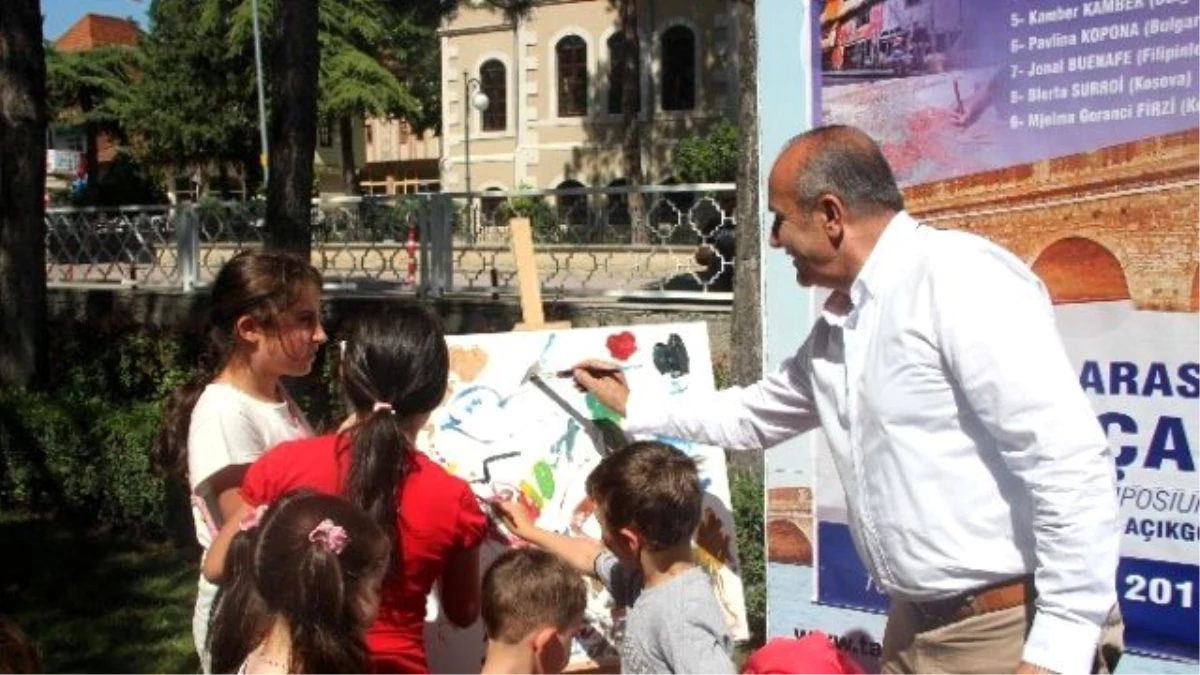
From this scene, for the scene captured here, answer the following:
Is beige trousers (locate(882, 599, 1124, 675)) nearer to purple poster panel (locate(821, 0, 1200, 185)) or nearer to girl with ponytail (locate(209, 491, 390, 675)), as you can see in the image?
girl with ponytail (locate(209, 491, 390, 675))

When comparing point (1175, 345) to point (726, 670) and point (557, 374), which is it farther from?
point (557, 374)

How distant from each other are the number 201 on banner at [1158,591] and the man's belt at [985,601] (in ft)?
3.10

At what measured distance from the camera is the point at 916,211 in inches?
130

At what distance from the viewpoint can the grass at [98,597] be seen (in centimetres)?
545

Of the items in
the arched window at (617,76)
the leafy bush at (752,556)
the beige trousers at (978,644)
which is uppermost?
the arched window at (617,76)

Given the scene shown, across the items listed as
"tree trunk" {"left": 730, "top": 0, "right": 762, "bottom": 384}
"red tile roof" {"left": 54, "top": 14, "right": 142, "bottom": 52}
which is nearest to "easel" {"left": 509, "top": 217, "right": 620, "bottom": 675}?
"tree trunk" {"left": 730, "top": 0, "right": 762, "bottom": 384}

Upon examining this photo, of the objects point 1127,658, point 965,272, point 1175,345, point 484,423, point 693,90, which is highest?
point 693,90

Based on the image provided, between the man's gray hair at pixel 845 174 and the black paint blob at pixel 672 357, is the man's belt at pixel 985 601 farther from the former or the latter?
the black paint blob at pixel 672 357

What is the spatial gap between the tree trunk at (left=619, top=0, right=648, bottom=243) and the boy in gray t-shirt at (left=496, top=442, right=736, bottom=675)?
30734 millimetres

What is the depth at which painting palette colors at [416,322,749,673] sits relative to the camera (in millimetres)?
3428

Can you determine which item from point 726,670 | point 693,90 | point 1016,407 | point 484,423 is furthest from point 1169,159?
point 693,90

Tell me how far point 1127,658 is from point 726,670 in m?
1.06

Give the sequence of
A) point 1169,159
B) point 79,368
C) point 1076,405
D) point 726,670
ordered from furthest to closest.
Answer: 1. point 79,368
2. point 1169,159
3. point 726,670
4. point 1076,405

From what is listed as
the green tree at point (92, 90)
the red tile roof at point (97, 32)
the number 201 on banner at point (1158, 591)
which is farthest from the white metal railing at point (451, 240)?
the red tile roof at point (97, 32)
